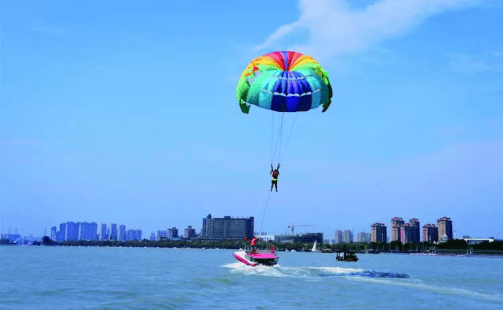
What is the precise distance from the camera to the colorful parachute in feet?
85.6

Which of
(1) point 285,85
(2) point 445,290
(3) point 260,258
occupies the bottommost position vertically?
(2) point 445,290

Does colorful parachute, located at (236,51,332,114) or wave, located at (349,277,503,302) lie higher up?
colorful parachute, located at (236,51,332,114)

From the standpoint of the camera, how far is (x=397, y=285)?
34.2 m

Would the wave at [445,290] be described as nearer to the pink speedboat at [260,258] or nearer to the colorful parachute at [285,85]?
the pink speedboat at [260,258]

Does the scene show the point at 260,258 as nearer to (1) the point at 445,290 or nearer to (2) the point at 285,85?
(1) the point at 445,290

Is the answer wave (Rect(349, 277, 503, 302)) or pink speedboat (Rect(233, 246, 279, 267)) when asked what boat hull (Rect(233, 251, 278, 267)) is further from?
wave (Rect(349, 277, 503, 302))

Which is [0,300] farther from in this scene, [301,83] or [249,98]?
[301,83]

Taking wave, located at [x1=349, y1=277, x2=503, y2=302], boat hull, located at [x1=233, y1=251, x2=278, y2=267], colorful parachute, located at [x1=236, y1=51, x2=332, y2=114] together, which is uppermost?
colorful parachute, located at [x1=236, y1=51, x2=332, y2=114]

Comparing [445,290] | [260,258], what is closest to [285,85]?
[445,290]

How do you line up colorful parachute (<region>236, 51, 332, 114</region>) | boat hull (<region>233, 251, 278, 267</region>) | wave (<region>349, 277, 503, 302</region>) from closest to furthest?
colorful parachute (<region>236, 51, 332, 114</region>), wave (<region>349, 277, 503, 302</region>), boat hull (<region>233, 251, 278, 267</region>)

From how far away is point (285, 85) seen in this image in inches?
1029

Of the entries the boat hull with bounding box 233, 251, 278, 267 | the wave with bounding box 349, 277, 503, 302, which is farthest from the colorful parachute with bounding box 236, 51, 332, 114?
the boat hull with bounding box 233, 251, 278, 267

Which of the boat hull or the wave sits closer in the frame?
the wave

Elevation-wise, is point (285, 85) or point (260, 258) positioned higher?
point (285, 85)
